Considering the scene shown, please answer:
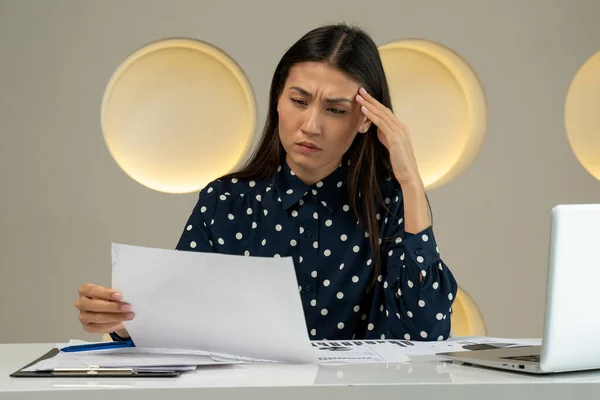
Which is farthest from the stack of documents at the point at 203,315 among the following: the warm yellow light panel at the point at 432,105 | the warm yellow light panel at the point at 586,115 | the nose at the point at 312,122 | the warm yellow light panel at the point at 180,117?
the warm yellow light panel at the point at 586,115

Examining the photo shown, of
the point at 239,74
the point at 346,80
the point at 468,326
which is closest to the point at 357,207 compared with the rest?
the point at 346,80

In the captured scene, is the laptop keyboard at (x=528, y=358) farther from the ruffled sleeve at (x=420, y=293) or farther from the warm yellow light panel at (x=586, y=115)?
the warm yellow light panel at (x=586, y=115)

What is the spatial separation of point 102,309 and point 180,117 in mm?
2215

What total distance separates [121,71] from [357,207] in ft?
5.52

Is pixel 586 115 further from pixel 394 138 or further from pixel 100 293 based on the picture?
pixel 100 293

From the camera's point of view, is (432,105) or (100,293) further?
(432,105)

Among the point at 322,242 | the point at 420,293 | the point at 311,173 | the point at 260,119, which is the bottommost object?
the point at 420,293

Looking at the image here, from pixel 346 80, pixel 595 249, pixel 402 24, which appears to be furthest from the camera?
pixel 402 24

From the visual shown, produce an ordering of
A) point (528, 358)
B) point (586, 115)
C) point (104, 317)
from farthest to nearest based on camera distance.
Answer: point (586, 115) < point (104, 317) < point (528, 358)

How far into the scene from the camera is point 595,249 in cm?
104

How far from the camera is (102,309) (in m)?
1.22

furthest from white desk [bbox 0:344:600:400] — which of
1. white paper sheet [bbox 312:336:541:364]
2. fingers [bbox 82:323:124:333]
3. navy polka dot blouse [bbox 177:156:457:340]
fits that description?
navy polka dot blouse [bbox 177:156:457:340]

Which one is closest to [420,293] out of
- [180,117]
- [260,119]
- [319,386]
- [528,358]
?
[528,358]

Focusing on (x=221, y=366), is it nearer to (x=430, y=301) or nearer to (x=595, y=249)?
(x=595, y=249)
